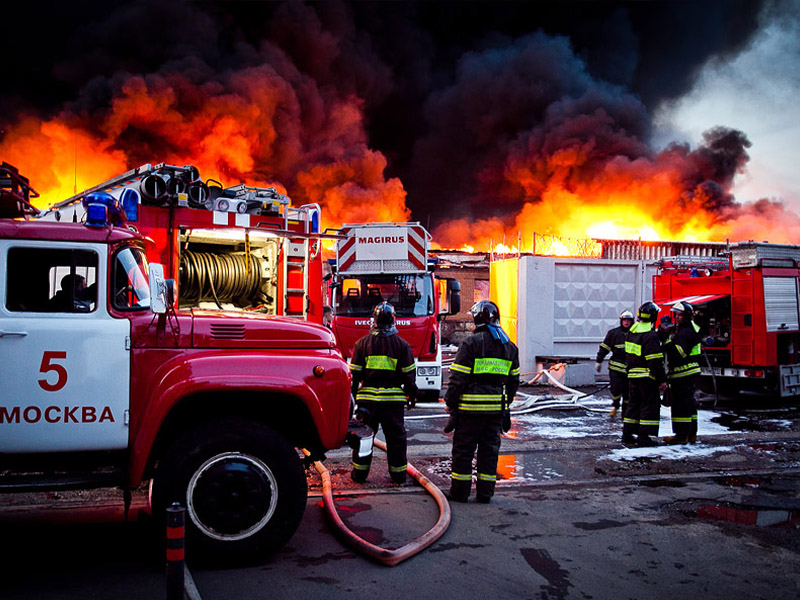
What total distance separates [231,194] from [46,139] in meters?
14.7

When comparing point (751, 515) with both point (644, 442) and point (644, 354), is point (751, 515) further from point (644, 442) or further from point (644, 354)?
point (644, 354)

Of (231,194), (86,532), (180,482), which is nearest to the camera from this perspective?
(180,482)

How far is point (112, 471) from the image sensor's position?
3.92 meters

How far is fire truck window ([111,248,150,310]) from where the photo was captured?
3.90 metres

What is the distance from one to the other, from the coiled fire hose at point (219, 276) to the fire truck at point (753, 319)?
751 centimetres

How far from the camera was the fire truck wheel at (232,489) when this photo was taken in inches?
153

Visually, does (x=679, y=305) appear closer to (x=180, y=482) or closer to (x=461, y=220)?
(x=180, y=482)

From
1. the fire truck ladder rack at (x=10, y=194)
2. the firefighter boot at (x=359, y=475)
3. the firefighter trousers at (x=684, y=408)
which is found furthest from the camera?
the firefighter trousers at (x=684, y=408)

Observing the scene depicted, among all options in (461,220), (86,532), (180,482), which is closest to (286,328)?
(180,482)

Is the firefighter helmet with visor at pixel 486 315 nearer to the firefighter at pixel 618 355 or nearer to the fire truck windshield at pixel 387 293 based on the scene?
the firefighter at pixel 618 355

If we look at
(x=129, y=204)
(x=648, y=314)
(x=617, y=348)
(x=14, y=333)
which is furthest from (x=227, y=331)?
(x=617, y=348)

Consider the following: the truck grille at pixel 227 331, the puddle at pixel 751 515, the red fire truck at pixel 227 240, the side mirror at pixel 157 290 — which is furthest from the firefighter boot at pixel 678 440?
the side mirror at pixel 157 290

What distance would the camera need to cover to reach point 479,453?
18.0 feet

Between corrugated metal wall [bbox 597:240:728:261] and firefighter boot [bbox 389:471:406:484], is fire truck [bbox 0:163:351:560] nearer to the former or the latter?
firefighter boot [bbox 389:471:406:484]
